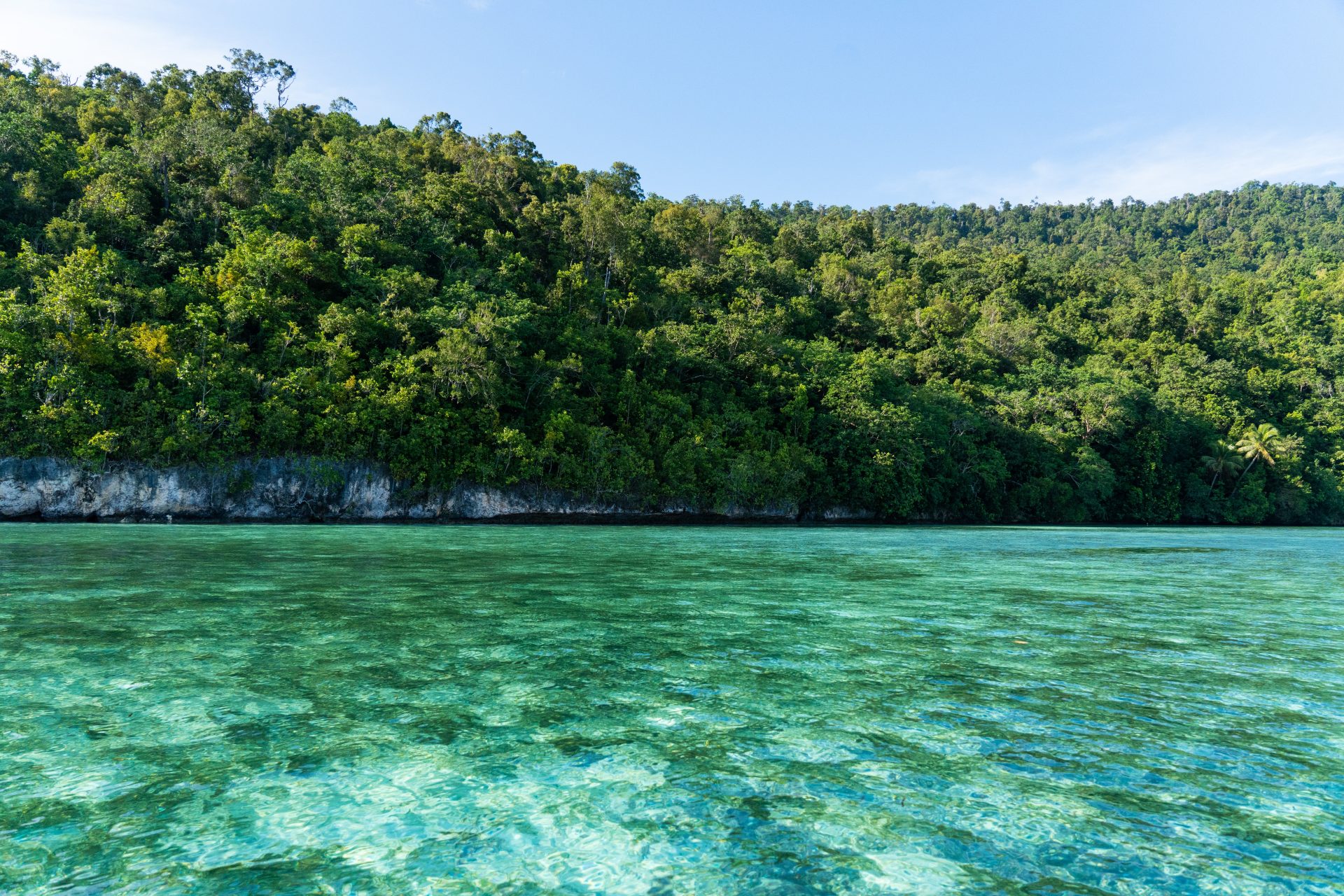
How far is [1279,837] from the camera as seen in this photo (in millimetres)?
3244

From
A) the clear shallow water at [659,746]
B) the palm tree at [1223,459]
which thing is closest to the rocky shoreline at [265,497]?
the clear shallow water at [659,746]

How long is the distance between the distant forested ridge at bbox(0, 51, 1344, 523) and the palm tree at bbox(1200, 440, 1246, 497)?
1.19ft

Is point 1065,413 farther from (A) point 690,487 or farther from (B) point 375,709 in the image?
(B) point 375,709

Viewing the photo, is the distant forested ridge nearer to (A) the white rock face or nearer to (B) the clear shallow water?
(A) the white rock face

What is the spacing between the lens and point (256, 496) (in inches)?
1253

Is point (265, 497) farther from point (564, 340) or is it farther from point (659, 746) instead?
point (659, 746)

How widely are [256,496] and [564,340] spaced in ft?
56.8

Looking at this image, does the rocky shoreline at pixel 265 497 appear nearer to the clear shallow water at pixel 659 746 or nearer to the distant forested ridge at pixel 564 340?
the distant forested ridge at pixel 564 340

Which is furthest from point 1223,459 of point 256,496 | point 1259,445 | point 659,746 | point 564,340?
point 659,746

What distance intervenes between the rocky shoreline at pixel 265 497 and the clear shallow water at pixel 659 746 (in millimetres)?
23062

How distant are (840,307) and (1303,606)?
183 ft

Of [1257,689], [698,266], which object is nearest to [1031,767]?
[1257,689]

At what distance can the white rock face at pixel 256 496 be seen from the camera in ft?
95.1

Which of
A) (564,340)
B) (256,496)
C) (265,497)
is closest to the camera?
(256,496)
